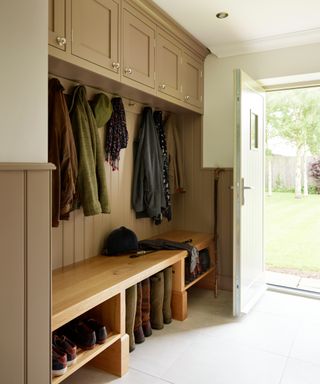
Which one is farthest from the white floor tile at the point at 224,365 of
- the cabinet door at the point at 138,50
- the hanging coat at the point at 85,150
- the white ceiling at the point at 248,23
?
the white ceiling at the point at 248,23

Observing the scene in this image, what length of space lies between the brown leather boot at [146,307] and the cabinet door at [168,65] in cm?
147

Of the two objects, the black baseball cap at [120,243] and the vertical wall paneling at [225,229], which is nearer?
the black baseball cap at [120,243]

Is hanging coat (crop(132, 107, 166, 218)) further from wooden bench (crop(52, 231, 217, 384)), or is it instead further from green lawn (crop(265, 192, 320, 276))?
green lawn (crop(265, 192, 320, 276))

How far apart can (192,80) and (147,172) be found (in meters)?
1.02

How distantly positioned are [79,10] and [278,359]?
2395mm

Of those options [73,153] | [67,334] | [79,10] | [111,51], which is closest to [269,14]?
[111,51]

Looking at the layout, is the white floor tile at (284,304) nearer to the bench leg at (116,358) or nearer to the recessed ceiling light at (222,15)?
the bench leg at (116,358)

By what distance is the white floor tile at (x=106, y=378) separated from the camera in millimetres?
1907

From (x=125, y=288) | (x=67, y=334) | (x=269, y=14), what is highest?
(x=269, y=14)

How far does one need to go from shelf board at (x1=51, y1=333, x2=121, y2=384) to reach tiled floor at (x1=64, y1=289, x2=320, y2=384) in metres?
0.22

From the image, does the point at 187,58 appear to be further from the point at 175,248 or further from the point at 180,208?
the point at 175,248

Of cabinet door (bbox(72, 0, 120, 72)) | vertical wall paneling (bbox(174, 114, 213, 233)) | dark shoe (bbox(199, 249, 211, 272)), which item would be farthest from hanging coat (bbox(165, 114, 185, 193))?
cabinet door (bbox(72, 0, 120, 72))

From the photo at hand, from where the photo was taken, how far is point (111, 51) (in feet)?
7.07

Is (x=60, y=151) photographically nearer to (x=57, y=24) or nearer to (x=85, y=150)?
(x=85, y=150)
